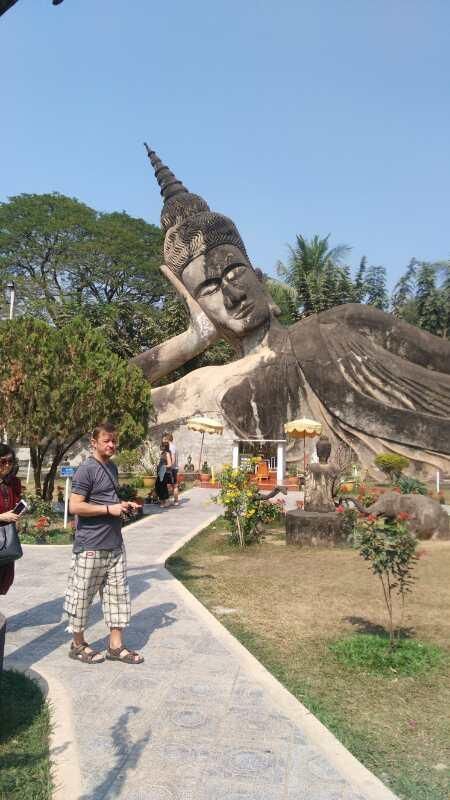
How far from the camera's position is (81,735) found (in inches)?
117

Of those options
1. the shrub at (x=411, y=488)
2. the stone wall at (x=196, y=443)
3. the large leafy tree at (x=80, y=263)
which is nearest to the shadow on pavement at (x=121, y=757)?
the shrub at (x=411, y=488)

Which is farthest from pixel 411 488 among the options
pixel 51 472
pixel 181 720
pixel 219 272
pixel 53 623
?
pixel 219 272

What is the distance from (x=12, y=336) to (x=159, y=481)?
153 inches

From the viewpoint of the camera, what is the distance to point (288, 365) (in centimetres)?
1870

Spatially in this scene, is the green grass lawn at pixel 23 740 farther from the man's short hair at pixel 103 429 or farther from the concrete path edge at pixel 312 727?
the man's short hair at pixel 103 429

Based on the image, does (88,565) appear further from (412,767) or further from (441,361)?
(441,361)

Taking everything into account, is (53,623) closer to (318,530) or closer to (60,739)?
(60,739)

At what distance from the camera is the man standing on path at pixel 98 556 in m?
3.91

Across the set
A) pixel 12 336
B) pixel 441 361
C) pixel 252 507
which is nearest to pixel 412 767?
pixel 252 507

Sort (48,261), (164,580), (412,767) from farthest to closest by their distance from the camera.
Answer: (48,261) → (164,580) → (412,767)

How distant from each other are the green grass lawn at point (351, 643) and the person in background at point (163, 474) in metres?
4.30

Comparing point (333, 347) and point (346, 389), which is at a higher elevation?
point (333, 347)

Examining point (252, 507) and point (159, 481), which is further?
point (159, 481)

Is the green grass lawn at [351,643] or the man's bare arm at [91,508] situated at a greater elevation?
the man's bare arm at [91,508]
